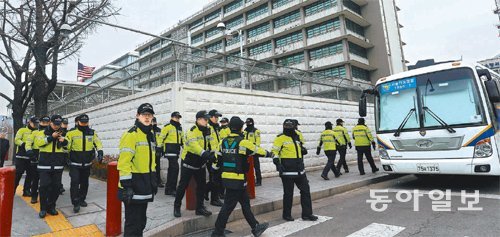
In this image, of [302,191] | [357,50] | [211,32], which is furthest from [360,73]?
[302,191]

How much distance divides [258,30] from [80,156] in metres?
38.7

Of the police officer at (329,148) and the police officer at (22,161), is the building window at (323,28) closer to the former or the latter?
the police officer at (329,148)

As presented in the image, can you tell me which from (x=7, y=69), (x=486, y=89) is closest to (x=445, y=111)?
(x=486, y=89)

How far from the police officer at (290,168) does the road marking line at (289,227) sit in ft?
0.38

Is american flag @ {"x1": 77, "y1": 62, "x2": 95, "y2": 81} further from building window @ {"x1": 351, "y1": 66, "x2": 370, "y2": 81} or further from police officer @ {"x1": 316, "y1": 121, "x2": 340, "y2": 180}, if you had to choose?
building window @ {"x1": 351, "y1": 66, "x2": 370, "y2": 81}

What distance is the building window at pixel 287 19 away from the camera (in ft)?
122

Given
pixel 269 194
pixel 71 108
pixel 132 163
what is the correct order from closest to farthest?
pixel 132 163 → pixel 269 194 → pixel 71 108

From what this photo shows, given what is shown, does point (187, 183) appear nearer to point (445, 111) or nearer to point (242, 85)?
point (242, 85)

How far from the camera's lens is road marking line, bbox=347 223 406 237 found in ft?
13.9

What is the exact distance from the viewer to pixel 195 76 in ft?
28.3

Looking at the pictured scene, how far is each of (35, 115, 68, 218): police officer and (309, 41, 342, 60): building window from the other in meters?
32.1

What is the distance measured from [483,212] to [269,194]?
13.7 ft

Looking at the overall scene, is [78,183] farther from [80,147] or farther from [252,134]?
[252,134]

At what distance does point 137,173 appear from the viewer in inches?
145
